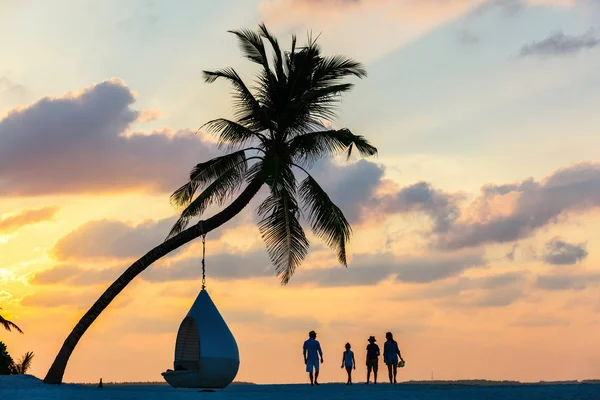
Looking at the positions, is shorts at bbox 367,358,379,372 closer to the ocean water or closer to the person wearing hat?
the person wearing hat

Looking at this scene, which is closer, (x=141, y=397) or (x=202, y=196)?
(x=141, y=397)

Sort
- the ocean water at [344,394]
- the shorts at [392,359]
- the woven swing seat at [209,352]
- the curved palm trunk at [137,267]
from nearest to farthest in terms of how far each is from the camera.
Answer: the ocean water at [344,394]
the woven swing seat at [209,352]
the curved palm trunk at [137,267]
the shorts at [392,359]

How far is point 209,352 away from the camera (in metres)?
28.7

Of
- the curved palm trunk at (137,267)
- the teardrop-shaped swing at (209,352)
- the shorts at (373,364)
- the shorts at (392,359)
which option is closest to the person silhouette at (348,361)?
the shorts at (373,364)

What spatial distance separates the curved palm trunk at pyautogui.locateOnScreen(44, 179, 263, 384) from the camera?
3103 centimetres

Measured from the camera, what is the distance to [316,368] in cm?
3172

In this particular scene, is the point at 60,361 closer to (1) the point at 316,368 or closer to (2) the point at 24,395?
(2) the point at 24,395

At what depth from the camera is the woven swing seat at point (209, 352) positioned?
28741 mm

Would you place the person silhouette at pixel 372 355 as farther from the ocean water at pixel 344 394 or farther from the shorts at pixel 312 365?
the ocean water at pixel 344 394

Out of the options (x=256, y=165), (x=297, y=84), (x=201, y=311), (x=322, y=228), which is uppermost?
(x=297, y=84)

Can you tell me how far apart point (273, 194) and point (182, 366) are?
6501 millimetres

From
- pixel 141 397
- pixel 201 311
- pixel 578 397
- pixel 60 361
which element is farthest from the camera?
pixel 60 361

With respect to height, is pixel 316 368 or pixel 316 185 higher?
pixel 316 185

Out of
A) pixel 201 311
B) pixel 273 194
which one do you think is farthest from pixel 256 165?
pixel 201 311
